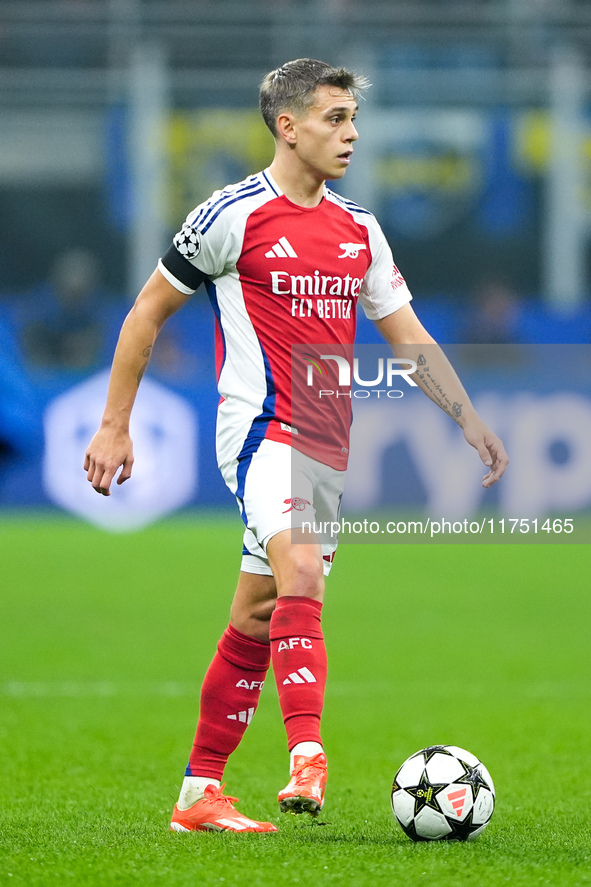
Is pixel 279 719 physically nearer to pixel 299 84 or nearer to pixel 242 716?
pixel 242 716

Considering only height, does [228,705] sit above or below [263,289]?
below

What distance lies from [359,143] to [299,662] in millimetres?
12496

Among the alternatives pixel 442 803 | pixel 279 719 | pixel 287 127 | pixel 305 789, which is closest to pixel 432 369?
pixel 287 127

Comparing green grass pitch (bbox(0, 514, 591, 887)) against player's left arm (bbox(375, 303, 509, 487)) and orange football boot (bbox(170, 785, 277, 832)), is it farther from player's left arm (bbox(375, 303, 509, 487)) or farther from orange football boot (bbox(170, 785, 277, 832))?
player's left arm (bbox(375, 303, 509, 487))

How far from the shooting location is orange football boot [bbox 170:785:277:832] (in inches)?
147

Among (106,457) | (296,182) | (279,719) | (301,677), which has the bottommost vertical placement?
(279,719)

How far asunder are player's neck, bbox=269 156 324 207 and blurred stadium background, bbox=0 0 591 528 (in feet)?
34.1

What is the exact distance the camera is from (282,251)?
3.68 metres

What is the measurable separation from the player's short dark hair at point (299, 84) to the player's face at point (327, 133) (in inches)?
0.8

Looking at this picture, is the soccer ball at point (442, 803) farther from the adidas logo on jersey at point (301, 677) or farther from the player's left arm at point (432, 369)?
the player's left arm at point (432, 369)

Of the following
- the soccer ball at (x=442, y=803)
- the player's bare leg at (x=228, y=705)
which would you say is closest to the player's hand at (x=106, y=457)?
the player's bare leg at (x=228, y=705)

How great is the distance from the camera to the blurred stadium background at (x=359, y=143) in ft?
50.6

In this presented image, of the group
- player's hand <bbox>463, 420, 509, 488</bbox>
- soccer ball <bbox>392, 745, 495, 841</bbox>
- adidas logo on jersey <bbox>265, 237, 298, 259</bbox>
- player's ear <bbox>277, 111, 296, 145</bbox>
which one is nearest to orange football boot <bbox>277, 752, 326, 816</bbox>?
soccer ball <bbox>392, 745, 495, 841</bbox>

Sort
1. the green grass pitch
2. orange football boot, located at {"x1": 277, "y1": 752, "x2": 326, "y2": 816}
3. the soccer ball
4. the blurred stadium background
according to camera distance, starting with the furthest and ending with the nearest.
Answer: the blurred stadium background, the soccer ball, the green grass pitch, orange football boot, located at {"x1": 277, "y1": 752, "x2": 326, "y2": 816}
